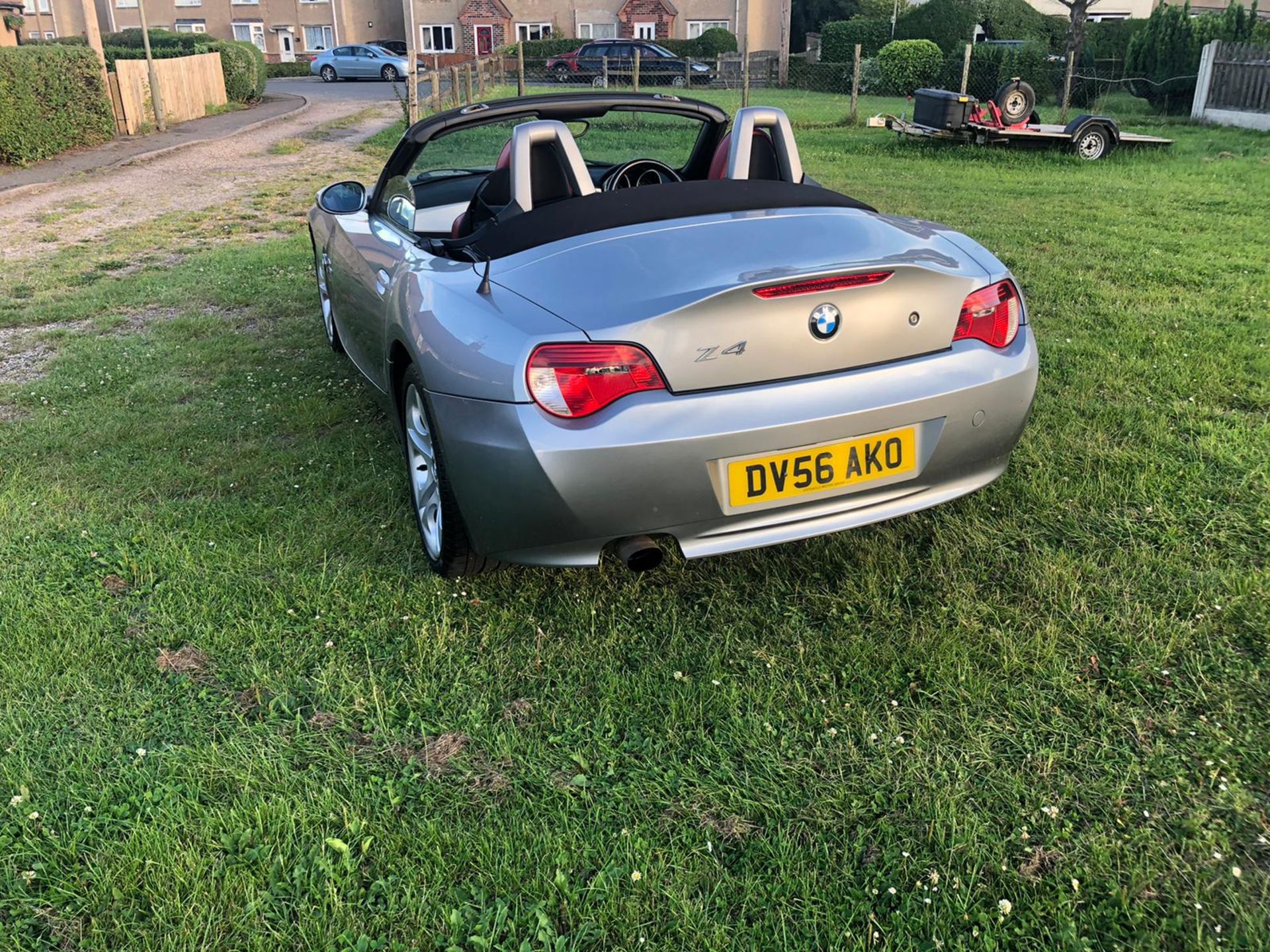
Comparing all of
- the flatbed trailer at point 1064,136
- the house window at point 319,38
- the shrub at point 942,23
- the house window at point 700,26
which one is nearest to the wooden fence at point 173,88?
the flatbed trailer at point 1064,136

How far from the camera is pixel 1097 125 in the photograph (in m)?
13.3

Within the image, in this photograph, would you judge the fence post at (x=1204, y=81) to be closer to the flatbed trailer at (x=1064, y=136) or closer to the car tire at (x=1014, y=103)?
the flatbed trailer at (x=1064, y=136)

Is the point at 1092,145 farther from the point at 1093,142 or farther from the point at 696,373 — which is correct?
the point at 696,373

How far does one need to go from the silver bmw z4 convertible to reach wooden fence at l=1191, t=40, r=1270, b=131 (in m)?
18.6

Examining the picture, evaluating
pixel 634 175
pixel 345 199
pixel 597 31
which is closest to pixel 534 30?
pixel 597 31

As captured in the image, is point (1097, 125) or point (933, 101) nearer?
point (1097, 125)

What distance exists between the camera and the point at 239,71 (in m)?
26.8

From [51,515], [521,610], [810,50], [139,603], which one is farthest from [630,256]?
[810,50]

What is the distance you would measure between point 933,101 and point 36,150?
13.9 meters

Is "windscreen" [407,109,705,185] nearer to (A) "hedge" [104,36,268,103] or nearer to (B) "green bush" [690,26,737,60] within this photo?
(A) "hedge" [104,36,268,103]

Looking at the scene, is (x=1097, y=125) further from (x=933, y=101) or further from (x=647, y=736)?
(x=647, y=736)

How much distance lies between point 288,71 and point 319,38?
228 inches

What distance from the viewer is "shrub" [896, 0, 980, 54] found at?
3644 cm

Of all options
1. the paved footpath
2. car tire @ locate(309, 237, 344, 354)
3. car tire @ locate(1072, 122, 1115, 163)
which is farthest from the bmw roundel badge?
the paved footpath
